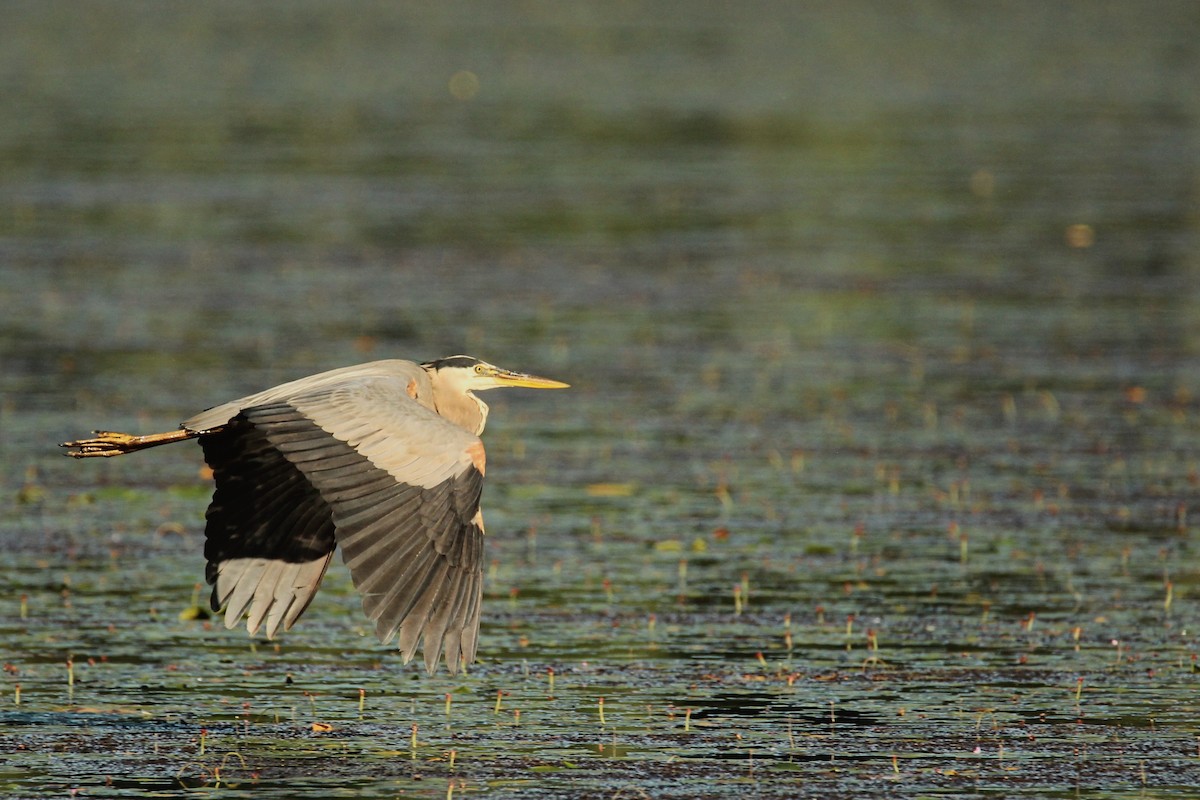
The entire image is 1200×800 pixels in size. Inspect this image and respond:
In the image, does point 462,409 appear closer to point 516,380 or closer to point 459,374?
point 459,374

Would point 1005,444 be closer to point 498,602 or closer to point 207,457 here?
point 498,602

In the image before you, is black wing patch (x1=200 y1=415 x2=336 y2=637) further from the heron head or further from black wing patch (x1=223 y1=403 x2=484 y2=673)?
the heron head

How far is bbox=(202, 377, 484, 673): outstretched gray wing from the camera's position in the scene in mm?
6805

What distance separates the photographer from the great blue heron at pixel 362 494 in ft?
22.4

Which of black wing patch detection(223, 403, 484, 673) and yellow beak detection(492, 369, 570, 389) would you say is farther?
yellow beak detection(492, 369, 570, 389)

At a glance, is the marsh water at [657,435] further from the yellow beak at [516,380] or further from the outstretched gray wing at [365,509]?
the yellow beak at [516,380]

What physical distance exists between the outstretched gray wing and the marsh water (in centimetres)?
51

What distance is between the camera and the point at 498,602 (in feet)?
31.7

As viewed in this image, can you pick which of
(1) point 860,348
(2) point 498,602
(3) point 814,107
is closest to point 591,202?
(1) point 860,348

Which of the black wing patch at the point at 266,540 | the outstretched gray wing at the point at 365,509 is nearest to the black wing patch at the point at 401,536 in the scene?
the outstretched gray wing at the point at 365,509

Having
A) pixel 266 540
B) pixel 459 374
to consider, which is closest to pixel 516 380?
pixel 459 374

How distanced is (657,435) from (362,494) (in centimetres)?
607

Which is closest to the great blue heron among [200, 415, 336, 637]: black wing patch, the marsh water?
[200, 415, 336, 637]: black wing patch

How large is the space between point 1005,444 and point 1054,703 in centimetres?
480
